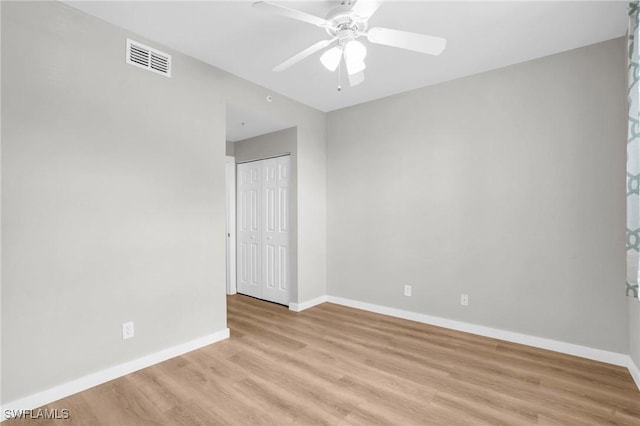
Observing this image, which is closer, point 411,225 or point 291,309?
point 411,225

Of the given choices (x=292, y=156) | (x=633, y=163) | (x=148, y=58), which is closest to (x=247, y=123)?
(x=292, y=156)

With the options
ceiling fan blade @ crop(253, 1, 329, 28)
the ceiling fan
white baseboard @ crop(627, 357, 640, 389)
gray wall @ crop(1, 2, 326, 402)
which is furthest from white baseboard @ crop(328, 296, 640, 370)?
ceiling fan blade @ crop(253, 1, 329, 28)

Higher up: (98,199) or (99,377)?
(98,199)

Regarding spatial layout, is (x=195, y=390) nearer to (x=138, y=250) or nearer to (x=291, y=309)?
(x=138, y=250)

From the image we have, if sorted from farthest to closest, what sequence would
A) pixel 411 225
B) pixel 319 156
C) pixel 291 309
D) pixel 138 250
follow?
pixel 319 156 → pixel 291 309 → pixel 411 225 → pixel 138 250

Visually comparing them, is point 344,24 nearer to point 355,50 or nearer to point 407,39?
point 355,50

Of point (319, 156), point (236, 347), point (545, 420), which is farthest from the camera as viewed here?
point (319, 156)

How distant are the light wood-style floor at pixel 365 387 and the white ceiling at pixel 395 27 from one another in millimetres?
2675

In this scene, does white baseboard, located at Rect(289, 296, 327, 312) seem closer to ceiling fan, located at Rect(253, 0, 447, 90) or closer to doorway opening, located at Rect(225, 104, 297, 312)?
doorway opening, located at Rect(225, 104, 297, 312)

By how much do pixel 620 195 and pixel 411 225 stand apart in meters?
1.80

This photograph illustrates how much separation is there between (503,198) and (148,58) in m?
3.45

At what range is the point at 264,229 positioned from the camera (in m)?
4.54

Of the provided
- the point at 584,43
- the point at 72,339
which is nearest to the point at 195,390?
the point at 72,339

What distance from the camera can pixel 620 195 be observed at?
99.3 inches
